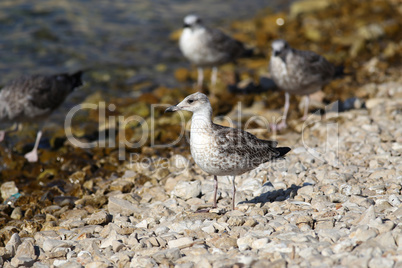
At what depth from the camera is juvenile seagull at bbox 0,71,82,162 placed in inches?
340

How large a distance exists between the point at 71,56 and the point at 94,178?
688 centimetres

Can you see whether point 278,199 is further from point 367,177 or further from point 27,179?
point 27,179

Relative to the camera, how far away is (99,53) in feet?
45.2

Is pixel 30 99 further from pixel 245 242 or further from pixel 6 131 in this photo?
pixel 245 242

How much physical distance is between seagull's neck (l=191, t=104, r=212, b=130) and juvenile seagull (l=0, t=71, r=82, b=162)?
404 centimetres

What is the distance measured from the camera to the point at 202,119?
556 cm

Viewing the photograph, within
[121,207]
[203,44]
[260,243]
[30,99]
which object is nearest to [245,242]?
[260,243]

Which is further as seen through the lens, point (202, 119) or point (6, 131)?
point (6, 131)

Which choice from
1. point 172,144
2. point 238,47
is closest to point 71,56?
point 238,47

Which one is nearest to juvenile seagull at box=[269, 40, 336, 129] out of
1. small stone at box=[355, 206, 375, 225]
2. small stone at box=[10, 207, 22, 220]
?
small stone at box=[355, 206, 375, 225]

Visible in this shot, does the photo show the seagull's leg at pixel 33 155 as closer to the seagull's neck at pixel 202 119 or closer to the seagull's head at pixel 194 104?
the seagull's head at pixel 194 104

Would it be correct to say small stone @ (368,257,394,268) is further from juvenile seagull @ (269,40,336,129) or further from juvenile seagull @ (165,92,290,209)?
juvenile seagull @ (269,40,336,129)

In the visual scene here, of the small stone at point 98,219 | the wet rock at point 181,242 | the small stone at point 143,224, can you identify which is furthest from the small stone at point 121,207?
the wet rock at point 181,242

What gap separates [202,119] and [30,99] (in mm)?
4595
